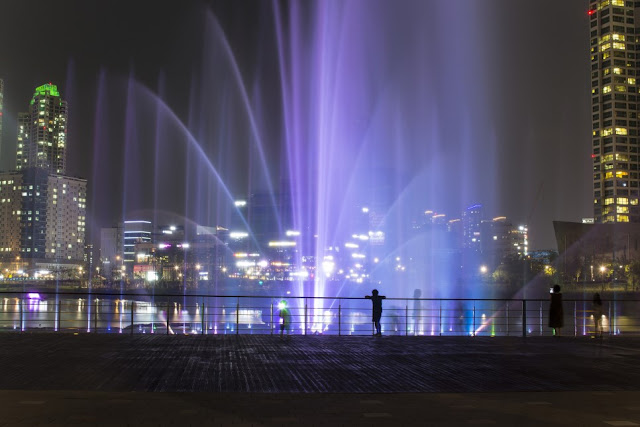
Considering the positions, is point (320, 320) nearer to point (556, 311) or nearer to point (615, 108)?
point (556, 311)

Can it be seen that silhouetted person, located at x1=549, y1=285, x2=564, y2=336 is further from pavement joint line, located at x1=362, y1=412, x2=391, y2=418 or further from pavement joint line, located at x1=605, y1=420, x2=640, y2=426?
pavement joint line, located at x1=362, y1=412, x2=391, y2=418

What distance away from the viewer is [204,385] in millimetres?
10836

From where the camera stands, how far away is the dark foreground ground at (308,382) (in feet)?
28.4

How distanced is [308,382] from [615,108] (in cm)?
16539

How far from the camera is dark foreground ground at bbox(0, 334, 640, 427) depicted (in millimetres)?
8664

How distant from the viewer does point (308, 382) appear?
1138 cm

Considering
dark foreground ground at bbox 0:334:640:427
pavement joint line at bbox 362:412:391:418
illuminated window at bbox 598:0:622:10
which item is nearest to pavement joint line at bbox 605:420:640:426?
dark foreground ground at bbox 0:334:640:427

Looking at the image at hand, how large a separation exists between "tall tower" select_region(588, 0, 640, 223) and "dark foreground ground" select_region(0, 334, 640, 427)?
495 feet

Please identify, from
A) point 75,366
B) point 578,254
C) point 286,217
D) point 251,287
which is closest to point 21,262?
point 286,217

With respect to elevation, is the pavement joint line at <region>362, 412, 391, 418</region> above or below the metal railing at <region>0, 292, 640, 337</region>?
above

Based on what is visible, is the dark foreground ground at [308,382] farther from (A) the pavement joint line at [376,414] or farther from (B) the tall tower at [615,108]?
(B) the tall tower at [615,108]

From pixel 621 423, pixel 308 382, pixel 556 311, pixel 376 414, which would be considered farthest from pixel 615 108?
pixel 376 414

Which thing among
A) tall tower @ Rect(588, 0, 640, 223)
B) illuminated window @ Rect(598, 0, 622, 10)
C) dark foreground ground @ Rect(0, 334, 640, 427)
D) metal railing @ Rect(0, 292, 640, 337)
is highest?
illuminated window @ Rect(598, 0, 622, 10)

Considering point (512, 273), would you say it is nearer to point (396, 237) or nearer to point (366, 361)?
point (396, 237)
